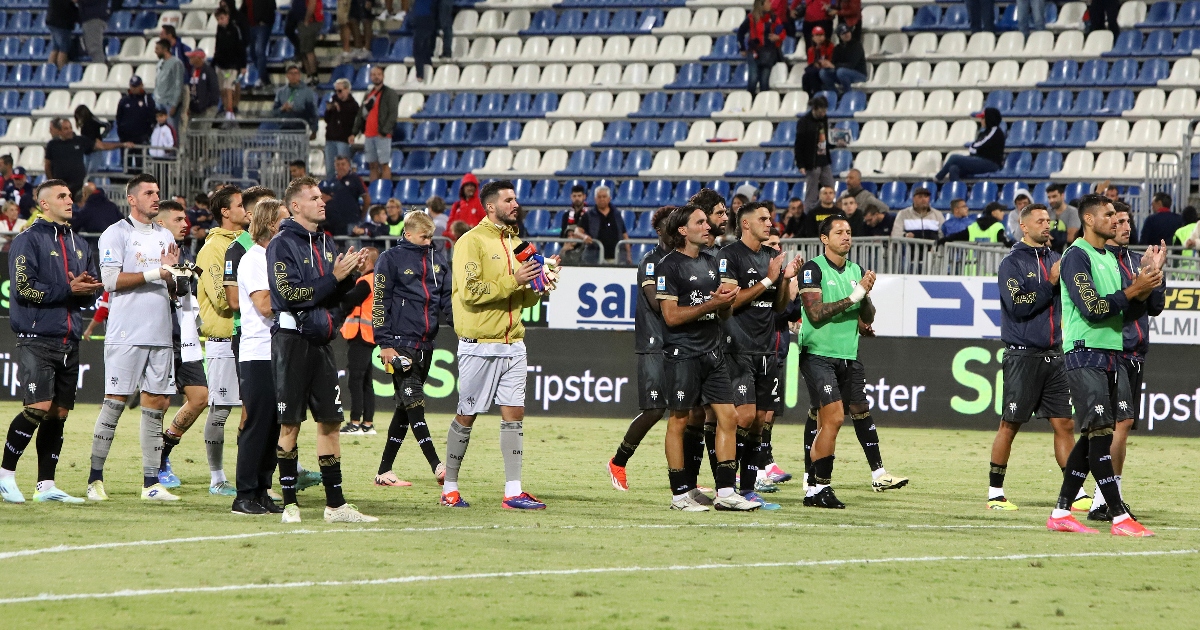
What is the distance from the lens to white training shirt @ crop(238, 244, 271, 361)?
9.81m

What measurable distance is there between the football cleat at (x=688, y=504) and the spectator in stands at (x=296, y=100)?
17570 millimetres

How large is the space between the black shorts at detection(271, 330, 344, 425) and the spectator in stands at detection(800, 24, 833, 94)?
17.7 metres

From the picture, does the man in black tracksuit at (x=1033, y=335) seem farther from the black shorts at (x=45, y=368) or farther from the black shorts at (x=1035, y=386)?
the black shorts at (x=45, y=368)

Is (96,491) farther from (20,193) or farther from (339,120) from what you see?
(20,193)

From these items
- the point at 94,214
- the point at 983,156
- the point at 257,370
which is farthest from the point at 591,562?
the point at 983,156

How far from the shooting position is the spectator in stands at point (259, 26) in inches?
1147

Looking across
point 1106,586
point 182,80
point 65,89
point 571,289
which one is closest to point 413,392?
point 1106,586

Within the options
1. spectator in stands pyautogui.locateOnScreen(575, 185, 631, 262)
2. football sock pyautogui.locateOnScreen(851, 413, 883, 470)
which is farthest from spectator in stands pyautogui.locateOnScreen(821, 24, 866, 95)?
football sock pyautogui.locateOnScreen(851, 413, 883, 470)

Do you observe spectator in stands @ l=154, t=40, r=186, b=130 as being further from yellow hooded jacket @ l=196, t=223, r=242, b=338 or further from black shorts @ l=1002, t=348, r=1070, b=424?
black shorts @ l=1002, t=348, r=1070, b=424

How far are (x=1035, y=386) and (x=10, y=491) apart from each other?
725 cm

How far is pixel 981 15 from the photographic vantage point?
87.0ft

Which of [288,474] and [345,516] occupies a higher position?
[288,474]

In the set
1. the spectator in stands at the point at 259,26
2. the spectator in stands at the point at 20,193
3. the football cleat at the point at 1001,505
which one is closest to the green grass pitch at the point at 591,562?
the football cleat at the point at 1001,505

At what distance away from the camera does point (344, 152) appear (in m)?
26.4
